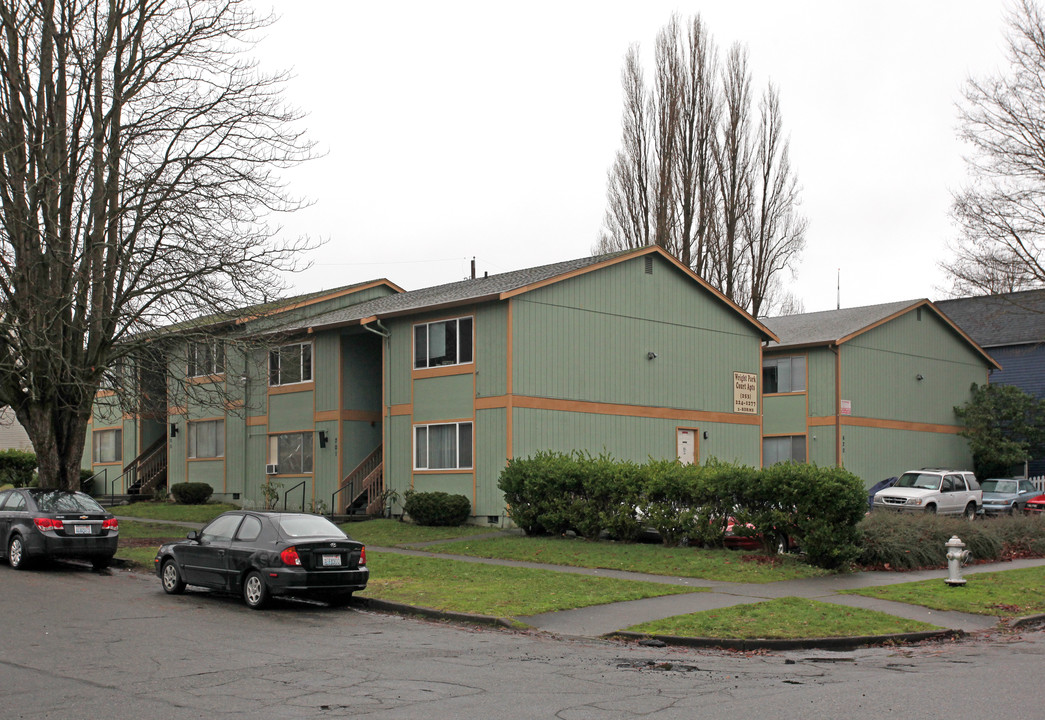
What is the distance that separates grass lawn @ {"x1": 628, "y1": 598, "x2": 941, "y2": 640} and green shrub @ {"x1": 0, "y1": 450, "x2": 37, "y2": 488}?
4050 cm

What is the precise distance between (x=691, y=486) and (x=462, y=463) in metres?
8.32

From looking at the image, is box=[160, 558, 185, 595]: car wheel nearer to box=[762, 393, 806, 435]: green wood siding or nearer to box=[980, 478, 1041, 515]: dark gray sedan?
box=[980, 478, 1041, 515]: dark gray sedan

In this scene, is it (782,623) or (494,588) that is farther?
(494,588)

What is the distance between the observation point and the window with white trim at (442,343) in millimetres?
27516

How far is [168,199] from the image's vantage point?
2316 cm

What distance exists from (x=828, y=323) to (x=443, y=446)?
1988 cm

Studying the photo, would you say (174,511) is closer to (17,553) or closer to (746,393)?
(17,553)

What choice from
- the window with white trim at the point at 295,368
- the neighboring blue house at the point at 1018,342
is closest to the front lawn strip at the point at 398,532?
the window with white trim at the point at 295,368

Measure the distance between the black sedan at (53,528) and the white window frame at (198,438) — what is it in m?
16.9

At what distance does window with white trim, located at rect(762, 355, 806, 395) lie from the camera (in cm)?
3881

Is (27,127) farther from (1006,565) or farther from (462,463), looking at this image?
(1006,565)

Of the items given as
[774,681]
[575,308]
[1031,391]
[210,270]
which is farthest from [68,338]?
[1031,391]

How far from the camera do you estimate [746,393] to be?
33344 mm

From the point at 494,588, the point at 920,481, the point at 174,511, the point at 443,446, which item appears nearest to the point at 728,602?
the point at 494,588
